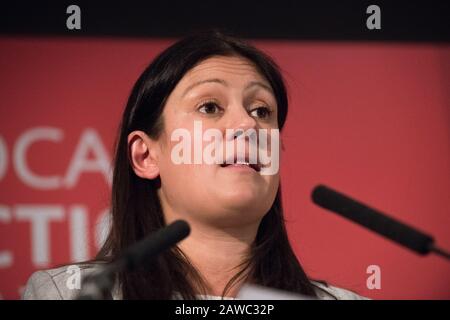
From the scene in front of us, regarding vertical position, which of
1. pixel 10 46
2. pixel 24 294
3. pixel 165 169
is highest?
pixel 10 46

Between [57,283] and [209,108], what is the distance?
0.44 m

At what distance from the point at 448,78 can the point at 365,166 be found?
27 cm

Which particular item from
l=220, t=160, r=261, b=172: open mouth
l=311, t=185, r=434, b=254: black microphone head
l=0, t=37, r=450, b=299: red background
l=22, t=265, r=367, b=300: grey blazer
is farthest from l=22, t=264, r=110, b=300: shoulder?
l=311, t=185, r=434, b=254: black microphone head

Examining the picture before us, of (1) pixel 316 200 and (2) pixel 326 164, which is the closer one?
(1) pixel 316 200

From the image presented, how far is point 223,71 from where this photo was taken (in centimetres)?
146

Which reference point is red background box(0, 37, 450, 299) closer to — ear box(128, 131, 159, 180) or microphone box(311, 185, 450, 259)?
ear box(128, 131, 159, 180)

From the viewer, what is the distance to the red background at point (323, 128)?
163 centimetres

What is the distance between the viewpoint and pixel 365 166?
5.51 ft

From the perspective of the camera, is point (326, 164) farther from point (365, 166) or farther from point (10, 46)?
point (10, 46)

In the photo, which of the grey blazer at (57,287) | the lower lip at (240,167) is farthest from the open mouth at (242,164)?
the grey blazer at (57,287)

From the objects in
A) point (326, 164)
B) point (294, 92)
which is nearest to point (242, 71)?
point (294, 92)

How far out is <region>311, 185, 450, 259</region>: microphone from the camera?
0.93m

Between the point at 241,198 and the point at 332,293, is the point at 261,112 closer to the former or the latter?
the point at 241,198

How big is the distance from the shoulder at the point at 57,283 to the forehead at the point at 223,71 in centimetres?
41
